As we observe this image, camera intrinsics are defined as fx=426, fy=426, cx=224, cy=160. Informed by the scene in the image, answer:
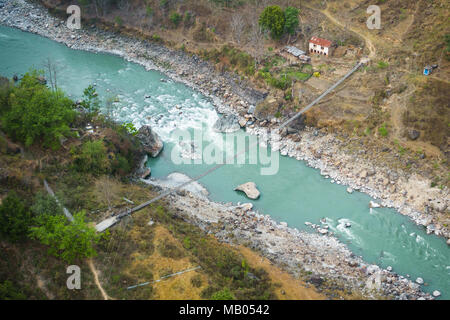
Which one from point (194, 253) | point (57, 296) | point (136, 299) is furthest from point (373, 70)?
point (57, 296)

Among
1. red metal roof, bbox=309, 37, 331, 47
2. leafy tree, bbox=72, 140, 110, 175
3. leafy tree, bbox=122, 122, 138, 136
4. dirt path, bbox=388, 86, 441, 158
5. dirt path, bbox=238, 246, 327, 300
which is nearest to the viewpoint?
dirt path, bbox=238, 246, 327, 300

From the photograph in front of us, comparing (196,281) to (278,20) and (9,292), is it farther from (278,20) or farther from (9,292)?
(278,20)

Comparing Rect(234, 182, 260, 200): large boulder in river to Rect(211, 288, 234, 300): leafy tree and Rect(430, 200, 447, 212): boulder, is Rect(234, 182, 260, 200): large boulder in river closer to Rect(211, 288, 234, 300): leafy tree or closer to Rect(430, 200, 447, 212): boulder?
Rect(211, 288, 234, 300): leafy tree

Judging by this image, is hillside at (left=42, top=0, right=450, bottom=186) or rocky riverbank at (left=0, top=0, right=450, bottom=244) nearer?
rocky riverbank at (left=0, top=0, right=450, bottom=244)

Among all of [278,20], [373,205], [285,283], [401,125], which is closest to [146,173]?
[285,283]

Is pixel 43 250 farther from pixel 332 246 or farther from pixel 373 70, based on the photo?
pixel 373 70

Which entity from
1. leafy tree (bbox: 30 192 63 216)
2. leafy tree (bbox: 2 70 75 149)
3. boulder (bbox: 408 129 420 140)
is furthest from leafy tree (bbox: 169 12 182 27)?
leafy tree (bbox: 30 192 63 216)

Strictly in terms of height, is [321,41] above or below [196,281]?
above

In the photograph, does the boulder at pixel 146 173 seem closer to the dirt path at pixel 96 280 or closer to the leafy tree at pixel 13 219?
the dirt path at pixel 96 280

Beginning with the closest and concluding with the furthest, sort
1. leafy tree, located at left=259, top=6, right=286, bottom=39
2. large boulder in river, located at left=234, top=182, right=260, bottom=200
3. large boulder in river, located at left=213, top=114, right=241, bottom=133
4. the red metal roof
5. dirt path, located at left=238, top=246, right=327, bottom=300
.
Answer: dirt path, located at left=238, top=246, right=327, bottom=300
large boulder in river, located at left=234, top=182, right=260, bottom=200
large boulder in river, located at left=213, top=114, right=241, bottom=133
the red metal roof
leafy tree, located at left=259, top=6, right=286, bottom=39
